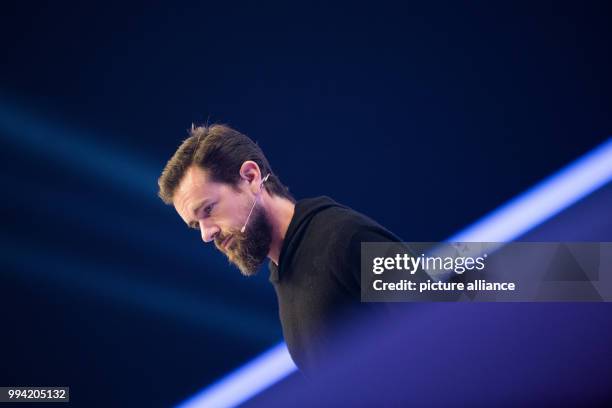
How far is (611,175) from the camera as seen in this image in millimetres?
1821

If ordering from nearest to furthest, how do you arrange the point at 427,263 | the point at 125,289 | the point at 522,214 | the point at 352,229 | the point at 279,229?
the point at 352,229 < the point at 427,263 < the point at 279,229 < the point at 522,214 < the point at 125,289

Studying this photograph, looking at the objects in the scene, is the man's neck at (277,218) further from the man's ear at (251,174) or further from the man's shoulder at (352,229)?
the man's shoulder at (352,229)

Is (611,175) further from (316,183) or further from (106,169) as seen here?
(106,169)

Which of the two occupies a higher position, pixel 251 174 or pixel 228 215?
pixel 251 174

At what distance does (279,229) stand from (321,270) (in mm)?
247

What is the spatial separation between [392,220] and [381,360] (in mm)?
664

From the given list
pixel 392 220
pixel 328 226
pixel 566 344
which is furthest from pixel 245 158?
pixel 566 344

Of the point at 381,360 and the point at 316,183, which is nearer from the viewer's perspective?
the point at 381,360

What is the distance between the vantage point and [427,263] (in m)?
1.56

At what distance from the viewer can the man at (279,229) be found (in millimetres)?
1452

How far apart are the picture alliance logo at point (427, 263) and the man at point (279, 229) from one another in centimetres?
5

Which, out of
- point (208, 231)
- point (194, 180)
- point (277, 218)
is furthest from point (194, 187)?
point (277, 218)

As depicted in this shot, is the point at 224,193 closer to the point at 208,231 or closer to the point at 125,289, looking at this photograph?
the point at 208,231

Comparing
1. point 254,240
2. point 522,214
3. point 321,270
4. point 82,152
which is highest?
point 82,152
